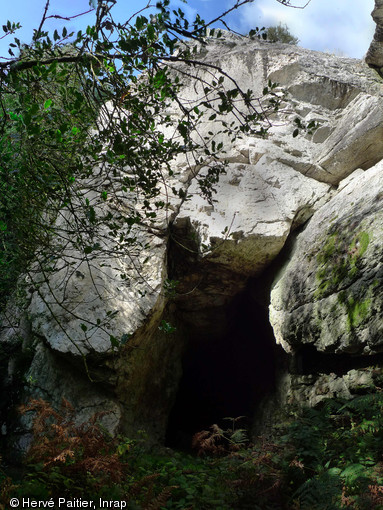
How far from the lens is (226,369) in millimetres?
8750

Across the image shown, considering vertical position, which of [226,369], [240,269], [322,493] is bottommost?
[322,493]

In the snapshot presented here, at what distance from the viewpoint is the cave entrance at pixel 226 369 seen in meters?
7.39

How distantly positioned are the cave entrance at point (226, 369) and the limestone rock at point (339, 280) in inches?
55.7

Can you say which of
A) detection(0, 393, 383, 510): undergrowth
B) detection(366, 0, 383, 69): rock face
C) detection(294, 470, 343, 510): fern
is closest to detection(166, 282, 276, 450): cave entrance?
detection(0, 393, 383, 510): undergrowth

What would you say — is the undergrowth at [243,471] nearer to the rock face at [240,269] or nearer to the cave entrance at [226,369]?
the rock face at [240,269]

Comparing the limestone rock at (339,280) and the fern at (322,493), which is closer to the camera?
the fern at (322,493)

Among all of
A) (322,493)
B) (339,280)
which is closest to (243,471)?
(322,493)

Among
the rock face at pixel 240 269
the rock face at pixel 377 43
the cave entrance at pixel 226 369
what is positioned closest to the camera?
the rock face at pixel 240 269

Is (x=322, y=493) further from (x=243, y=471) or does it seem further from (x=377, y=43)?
(x=377, y=43)

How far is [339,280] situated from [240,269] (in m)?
1.92

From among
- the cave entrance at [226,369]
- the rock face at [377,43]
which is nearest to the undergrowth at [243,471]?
the cave entrance at [226,369]

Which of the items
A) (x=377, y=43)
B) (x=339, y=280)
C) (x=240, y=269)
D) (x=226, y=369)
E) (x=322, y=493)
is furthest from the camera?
(x=226, y=369)

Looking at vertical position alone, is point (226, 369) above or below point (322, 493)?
above

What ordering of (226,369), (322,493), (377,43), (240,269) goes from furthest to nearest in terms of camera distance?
(226,369) → (377,43) → (240,269) → (322,493)
